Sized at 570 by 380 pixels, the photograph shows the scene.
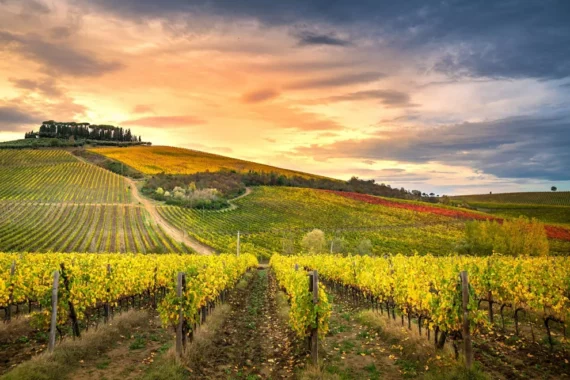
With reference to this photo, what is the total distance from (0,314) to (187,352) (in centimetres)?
1043

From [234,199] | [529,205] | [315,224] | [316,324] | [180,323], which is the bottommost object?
[315,224]

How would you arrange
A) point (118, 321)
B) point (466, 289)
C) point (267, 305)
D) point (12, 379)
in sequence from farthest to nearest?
1. point (267, 305)
2. point (118, 321)
3. point (466, 289)
4. point (12, 379)

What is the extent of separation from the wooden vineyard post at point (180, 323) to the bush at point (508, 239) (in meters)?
58.3

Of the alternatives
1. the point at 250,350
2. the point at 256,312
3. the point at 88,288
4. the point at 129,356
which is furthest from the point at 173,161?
the point at 250,350

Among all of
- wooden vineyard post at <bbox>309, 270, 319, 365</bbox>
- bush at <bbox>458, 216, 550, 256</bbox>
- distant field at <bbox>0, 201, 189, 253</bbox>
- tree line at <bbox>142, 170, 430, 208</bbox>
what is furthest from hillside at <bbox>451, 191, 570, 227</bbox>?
wooden vineyard post at <bbox>309, 270, 319, 365</bbox>

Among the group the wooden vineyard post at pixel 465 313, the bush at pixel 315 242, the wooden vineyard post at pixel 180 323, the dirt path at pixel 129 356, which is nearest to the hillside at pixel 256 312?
the dirt path at pixel 129 356

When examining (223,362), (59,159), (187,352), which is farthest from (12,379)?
(59,159)

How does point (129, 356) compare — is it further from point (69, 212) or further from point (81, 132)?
point (81, 132)

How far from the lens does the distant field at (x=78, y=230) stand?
180ft

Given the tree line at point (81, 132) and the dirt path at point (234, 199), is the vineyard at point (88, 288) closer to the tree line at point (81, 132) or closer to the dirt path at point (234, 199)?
the dirt path at point (234, 199)

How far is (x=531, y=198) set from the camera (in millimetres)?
130625

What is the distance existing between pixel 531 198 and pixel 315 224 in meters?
89.4

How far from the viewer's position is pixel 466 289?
973cm

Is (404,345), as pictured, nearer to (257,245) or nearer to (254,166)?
(257,245)
